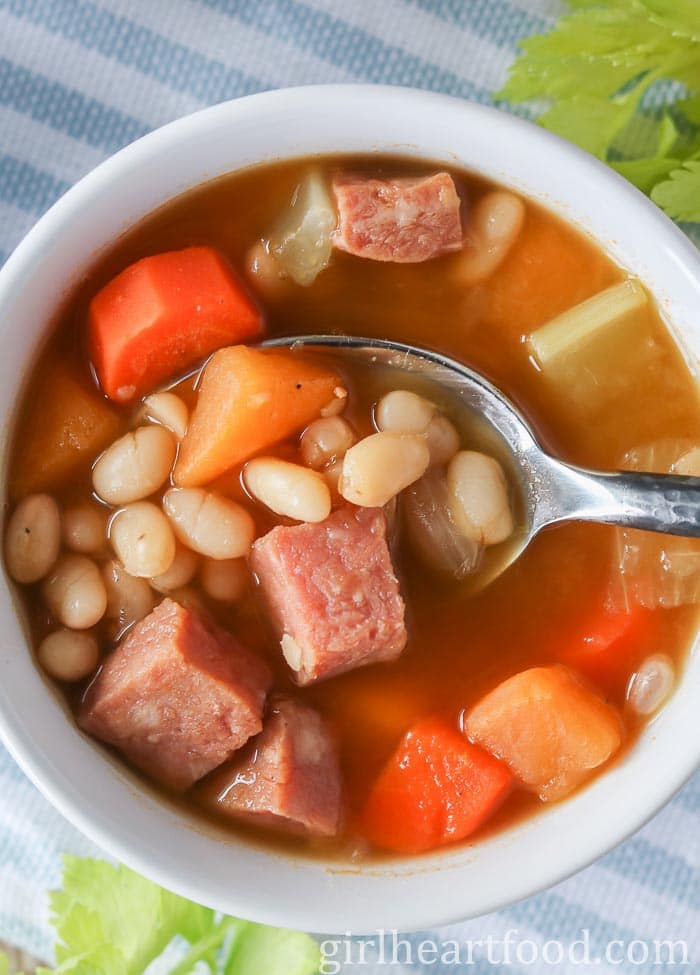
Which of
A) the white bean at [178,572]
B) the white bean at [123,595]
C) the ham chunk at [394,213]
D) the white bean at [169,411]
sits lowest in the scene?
the white bean at [123,595]

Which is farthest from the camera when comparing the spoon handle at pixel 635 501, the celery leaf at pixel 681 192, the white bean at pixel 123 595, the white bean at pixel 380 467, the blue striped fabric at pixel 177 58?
the blue striped fabric at pixel 177 58

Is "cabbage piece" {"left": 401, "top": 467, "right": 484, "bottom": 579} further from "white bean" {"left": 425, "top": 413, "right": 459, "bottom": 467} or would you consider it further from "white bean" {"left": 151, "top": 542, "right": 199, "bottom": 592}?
"white bean" {"left": 151, "top": 542, "right": 199, "bottom": 592}

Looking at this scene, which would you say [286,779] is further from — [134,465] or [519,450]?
[519,450]

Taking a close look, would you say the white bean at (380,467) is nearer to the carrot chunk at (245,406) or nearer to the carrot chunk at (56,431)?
the carrot chunk at (245,406)

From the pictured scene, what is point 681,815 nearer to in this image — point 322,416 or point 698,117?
point 322,416

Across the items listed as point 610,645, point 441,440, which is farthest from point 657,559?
→ point 441,440

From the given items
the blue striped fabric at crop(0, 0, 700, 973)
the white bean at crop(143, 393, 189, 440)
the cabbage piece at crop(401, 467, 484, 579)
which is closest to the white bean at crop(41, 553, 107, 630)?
the white bean at crop(143, 393, 189, 440)

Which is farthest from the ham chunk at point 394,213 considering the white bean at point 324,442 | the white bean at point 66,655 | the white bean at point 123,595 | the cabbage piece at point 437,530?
the white bean at point 66,655

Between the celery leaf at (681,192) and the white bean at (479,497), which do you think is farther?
the celery leaf at (681,192)
